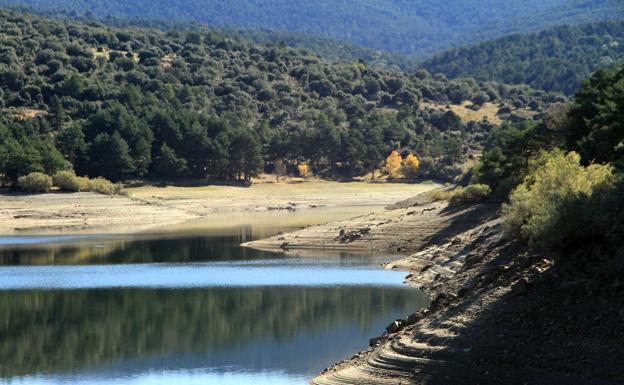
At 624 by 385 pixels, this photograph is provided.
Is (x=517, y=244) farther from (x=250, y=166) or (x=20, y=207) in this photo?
(x=250, y=166)

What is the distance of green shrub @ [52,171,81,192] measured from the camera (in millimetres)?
98812

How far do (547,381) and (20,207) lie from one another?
73.4 metres

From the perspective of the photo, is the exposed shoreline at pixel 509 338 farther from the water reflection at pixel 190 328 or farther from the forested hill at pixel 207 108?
the forested hill at pixel 207 108

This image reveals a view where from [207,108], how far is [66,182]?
5790cm

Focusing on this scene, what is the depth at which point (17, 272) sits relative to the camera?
5841 cm

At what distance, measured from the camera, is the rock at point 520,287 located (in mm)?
29562

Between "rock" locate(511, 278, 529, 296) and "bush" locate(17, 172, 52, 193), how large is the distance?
72967 millimetres

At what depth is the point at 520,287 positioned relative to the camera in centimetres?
2981

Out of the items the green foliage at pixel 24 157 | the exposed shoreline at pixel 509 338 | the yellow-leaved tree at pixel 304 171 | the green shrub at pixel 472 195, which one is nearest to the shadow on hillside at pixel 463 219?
the green shrub at pixel 472 195

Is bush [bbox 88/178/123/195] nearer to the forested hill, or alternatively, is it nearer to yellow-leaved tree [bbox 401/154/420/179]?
the forested hill

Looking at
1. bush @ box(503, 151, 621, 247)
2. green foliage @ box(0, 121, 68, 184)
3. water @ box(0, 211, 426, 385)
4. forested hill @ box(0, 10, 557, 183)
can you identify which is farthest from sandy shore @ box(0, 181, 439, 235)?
bush @ box(503, 151, 621, 247)

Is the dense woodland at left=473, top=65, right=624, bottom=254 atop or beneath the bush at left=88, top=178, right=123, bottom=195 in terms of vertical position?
atop

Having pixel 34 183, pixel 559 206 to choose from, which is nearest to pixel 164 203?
pixel 34 183

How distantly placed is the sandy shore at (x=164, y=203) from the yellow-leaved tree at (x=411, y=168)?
6.65 m
